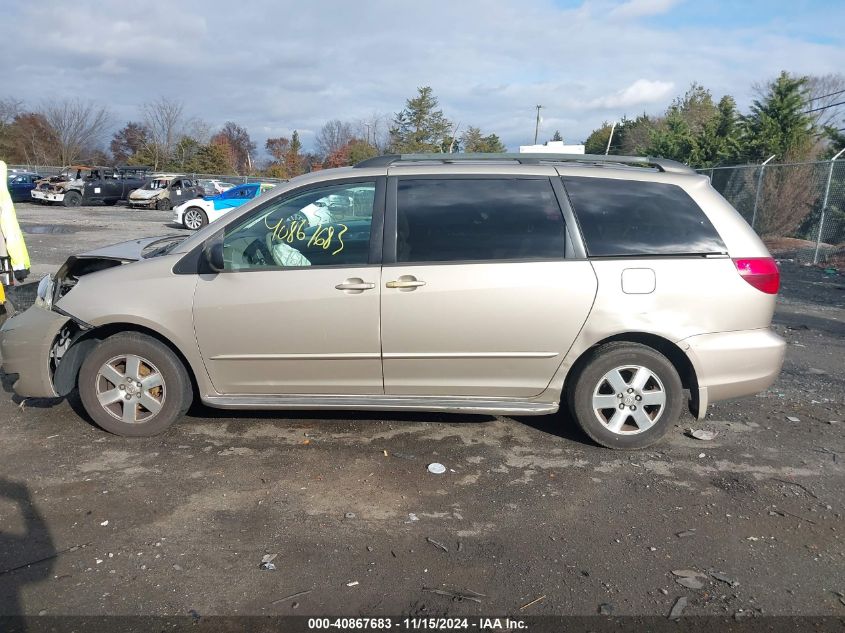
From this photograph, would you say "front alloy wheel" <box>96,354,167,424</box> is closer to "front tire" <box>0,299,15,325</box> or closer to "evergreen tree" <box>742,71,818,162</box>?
"front tire" <box>0,299,15,325</box>

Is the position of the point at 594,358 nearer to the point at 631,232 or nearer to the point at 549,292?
the point at 549,292

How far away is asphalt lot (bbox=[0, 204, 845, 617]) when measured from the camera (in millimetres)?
2955

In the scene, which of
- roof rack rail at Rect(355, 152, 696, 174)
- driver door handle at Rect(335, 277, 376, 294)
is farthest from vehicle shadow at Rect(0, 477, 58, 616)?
roof rack rail at Rect(355, 152, 696, 174)

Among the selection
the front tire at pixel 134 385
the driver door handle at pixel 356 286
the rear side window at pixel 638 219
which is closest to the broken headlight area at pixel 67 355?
the front tire at pixel 134 385

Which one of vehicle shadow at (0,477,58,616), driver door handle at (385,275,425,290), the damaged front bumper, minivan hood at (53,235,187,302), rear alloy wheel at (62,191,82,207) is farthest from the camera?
rear alloy wheel at (62,191,82,207)

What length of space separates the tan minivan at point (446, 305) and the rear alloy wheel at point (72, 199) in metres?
27.8

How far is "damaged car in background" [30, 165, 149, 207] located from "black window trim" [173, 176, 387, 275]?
93.0 ft

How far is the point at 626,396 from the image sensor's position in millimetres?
4371

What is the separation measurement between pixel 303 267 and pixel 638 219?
2245 millimetres

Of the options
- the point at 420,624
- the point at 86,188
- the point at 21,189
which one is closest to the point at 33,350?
the point at 420,624

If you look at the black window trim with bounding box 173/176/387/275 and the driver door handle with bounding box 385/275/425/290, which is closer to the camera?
the driver door handle with bounding box 385/275/425/290

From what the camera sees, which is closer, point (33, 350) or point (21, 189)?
point (33, 350)

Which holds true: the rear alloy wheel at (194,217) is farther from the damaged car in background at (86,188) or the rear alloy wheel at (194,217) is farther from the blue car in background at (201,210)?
the damaged car in background at (86,188)

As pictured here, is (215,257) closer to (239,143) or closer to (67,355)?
(67,355)
